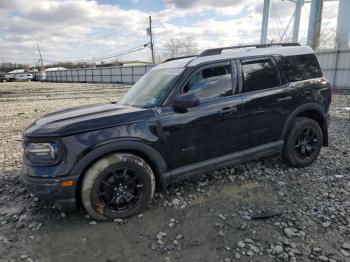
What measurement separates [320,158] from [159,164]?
10.6ft

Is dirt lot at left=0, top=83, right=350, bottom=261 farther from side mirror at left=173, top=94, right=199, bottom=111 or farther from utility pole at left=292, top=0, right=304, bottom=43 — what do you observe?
utility pole at left=292, top=0, right=304, bottom=43

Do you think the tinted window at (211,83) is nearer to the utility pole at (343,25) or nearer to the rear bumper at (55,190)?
the rear bumper at (55,190)

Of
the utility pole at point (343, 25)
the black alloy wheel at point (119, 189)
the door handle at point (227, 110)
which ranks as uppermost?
the utility pole at point (343, 25)

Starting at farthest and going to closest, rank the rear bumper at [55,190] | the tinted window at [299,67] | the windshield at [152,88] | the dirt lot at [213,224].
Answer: the tinted window at [299,67], the windshield at [152,88], the rear bumper at [55,190], the dirt lot at [213,224]

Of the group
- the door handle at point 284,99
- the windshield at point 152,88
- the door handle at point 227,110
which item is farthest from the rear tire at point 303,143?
the windshield at point 152,88

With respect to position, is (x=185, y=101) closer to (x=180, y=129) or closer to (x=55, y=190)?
(x=180, y=129)

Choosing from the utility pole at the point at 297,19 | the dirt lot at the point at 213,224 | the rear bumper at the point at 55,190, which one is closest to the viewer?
the dirt lot at the point at 213,224

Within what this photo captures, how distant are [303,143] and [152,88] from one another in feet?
8.70

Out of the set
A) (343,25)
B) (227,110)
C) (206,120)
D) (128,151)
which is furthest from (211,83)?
(343,25)

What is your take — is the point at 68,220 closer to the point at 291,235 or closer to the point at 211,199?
the point at 211,199

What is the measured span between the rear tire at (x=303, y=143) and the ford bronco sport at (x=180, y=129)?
2 centimetres

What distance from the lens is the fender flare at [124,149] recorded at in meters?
3.16

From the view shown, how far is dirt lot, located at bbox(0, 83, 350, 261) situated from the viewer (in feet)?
9.34

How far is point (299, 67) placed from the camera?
4547mm
